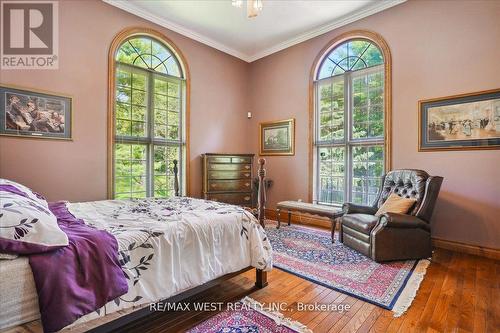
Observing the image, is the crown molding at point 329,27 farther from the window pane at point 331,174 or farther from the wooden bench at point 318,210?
the wooden bench at point 318,210

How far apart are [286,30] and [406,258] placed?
13.4ft

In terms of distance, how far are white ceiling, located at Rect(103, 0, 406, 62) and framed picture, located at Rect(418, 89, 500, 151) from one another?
67.4 inches

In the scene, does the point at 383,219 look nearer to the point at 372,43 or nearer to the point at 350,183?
the point at 350,183

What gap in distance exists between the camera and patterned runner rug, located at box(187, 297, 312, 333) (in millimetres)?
1712

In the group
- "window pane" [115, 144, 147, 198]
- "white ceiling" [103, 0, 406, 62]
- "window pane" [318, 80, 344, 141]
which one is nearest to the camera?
"white ceiling" [103, 0, 406, 62]

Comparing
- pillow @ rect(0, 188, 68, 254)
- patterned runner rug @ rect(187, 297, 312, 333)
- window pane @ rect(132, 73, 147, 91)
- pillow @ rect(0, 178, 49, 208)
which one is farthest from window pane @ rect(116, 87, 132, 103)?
patterned runner rug @ rect(187, 297, 312, 333)

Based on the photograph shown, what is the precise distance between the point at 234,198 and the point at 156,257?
3.23 m

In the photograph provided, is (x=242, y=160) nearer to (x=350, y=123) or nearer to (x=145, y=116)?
(x=145, y=116)

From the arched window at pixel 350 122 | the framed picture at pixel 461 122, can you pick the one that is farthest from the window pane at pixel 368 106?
the framed picture at pixel 461 122

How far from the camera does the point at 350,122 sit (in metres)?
4.36

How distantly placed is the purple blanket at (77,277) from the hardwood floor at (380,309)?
0.66 meters

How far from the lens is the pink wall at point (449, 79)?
306cm

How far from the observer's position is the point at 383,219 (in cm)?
286

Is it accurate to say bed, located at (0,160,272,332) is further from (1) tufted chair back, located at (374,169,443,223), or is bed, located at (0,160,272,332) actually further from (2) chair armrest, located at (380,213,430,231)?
(1) tufted chair back, located at (374,169,443,223)
